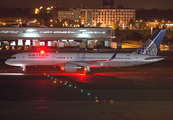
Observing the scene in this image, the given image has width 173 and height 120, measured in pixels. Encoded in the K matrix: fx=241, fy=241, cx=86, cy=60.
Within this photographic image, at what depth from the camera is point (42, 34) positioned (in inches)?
3469

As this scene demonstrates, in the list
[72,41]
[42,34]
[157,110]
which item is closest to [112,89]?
[157,110]

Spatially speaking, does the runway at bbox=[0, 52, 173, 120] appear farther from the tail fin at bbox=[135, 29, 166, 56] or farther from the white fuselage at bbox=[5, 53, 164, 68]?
the tail fin at bbox=[135, 29, 166, 56]

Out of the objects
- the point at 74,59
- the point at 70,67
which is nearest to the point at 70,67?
the point at 70,67

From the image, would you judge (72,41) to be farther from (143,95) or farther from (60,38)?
(143,95)

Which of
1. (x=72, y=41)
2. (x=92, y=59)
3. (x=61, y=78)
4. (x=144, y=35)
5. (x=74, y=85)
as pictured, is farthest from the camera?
(x=144, y=35)

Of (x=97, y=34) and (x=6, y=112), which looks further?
(x=97, y=34)

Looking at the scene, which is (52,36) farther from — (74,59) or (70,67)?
(70,67)

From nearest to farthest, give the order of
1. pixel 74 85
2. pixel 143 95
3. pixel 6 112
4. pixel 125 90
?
1. pixel 6 112
2. pixel 143 95
3. pixel 125 90
4. pixel 74 85

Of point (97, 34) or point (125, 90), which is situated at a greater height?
point (97, 34)

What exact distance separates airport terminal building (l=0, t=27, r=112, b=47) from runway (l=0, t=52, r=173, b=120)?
54.4 meters

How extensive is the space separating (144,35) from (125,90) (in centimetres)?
10445

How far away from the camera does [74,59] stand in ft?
129

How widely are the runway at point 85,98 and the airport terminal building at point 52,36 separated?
54433 mm

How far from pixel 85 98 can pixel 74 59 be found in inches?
662
